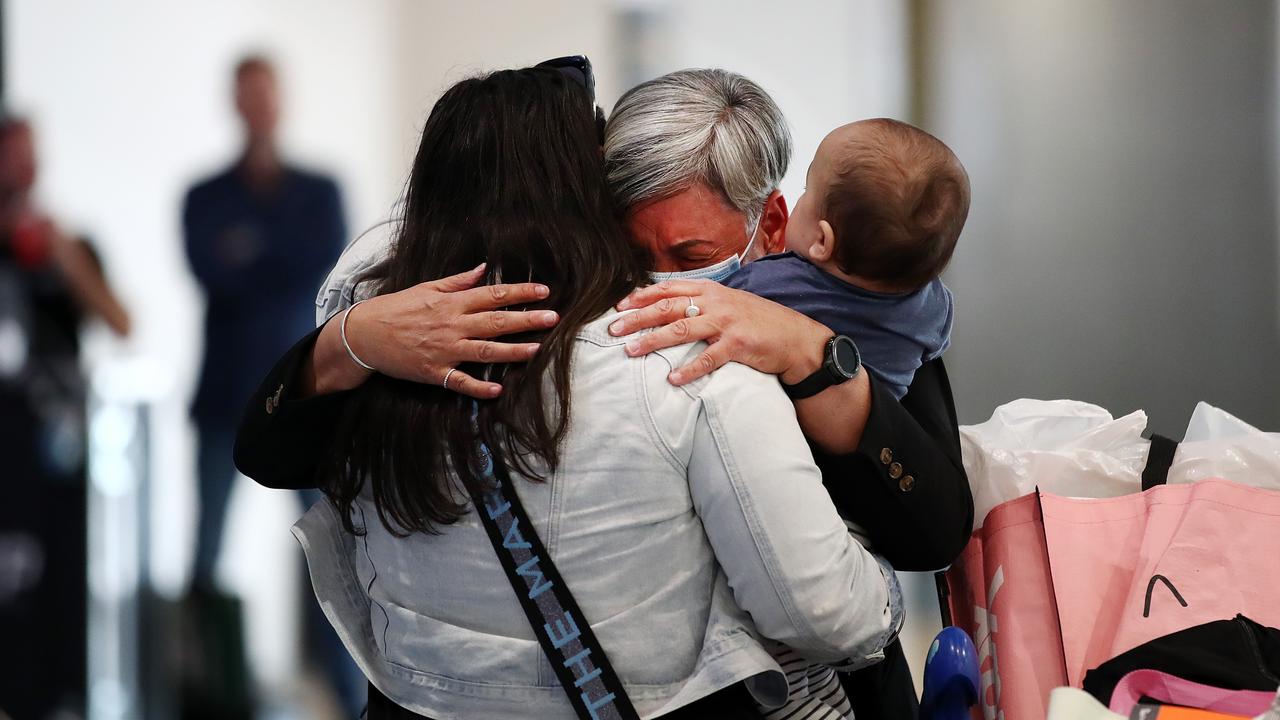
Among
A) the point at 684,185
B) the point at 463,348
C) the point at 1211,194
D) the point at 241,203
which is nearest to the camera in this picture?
the point at 463,348

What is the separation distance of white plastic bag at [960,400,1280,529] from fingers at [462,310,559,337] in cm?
67

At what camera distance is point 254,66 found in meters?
3.83

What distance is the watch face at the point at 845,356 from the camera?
3.87 feet

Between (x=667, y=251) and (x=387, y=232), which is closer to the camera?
(x=667, y=251)

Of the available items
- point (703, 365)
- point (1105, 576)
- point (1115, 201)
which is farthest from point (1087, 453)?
point (1115, 201)

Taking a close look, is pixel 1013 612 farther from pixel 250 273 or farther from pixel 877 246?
pixel 250 273

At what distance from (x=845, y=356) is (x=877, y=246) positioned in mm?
199

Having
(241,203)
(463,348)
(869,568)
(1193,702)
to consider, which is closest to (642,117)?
(463,348)

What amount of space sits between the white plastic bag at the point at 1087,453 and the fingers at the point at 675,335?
54cm

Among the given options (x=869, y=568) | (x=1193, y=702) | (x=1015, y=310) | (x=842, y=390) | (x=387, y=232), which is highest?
(x=387, y=232)

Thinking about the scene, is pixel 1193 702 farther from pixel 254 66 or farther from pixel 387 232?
pixel 254 66

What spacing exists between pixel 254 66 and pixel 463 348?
3113 millimetres

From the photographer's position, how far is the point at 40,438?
359 cm

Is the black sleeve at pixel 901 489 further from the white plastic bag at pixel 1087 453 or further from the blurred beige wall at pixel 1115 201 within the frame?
the blurred beige wall at pixel 1115 201
